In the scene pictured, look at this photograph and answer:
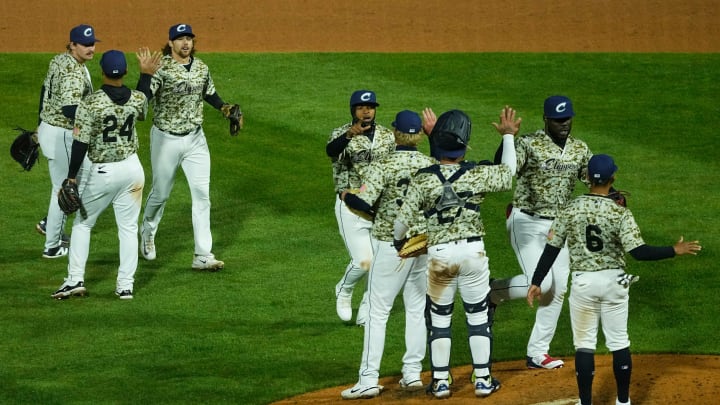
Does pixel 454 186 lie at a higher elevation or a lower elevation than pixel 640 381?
higher

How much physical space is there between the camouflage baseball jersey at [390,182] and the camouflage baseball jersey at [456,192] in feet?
1.33

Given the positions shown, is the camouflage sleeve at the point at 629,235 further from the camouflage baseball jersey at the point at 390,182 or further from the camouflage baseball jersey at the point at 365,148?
the camouflage baseball jersey at the point at 365,148

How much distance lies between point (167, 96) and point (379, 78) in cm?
772

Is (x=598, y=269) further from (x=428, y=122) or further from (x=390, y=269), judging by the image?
(x=428, y=122)

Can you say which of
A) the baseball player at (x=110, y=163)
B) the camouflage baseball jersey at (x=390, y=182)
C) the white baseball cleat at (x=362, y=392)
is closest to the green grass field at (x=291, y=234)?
the baseball player at (x=110, y=163)

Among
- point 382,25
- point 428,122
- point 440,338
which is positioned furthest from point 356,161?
point 382,25

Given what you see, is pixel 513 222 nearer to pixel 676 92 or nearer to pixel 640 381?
pixel 640 381

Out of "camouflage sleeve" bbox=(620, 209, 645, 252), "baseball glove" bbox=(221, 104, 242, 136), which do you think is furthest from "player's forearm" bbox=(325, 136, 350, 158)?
"camouflage sleeve" bbox=(620, 209, 645, 252)

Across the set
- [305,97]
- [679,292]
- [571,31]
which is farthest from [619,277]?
[571,31]

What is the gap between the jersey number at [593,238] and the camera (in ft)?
24.8

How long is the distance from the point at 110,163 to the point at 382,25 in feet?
40.1

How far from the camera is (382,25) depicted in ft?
71.7

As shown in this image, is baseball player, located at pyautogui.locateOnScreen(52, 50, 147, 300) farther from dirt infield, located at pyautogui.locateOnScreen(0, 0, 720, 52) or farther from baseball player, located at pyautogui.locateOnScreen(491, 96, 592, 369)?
dirt infield, located at pyautogui.locateOnScreen(0, 0, 720, 52)

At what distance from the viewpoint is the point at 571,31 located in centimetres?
2150
